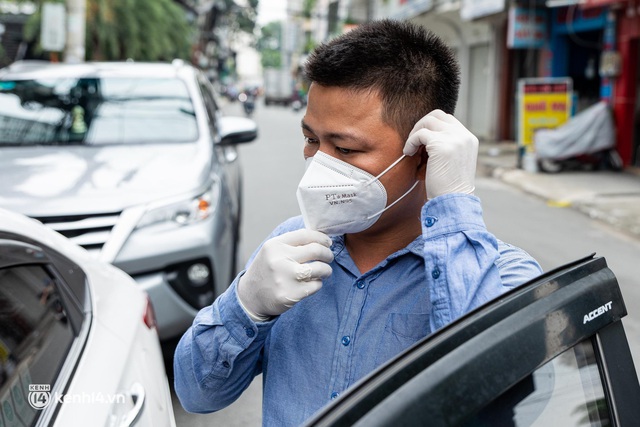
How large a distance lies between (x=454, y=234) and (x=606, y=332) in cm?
33

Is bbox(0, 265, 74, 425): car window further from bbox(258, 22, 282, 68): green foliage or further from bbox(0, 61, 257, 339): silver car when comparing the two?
bbox(258, 22, 282, 68): green foliage

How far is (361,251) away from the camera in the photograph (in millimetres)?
1697

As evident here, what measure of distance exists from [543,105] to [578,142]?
998 millimetres

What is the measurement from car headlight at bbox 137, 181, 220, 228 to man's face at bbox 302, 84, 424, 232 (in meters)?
2.43

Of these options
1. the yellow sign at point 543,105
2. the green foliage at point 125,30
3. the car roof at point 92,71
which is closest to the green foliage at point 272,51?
the green foliage at point 125,30

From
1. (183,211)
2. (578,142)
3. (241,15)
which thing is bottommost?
(578,142)

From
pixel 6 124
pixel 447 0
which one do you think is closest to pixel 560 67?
pixel 447 0

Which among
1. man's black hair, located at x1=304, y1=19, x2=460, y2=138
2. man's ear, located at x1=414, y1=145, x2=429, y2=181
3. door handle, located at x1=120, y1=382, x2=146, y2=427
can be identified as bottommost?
door handle, located at x1=120, y1=382, x2=146, y2=427

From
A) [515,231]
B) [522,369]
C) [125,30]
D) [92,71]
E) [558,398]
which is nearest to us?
[522,369]
